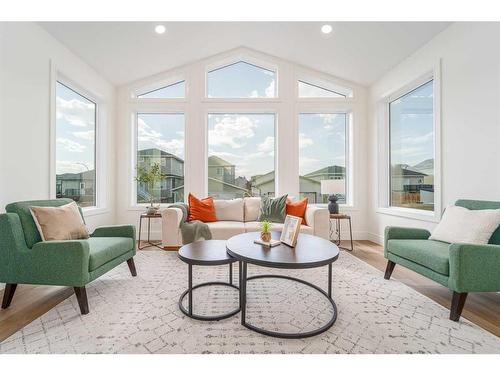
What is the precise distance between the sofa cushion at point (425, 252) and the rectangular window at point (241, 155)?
2.48 meters

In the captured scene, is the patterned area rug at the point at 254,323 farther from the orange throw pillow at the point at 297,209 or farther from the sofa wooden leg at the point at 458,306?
the orange throw pillow at the point at 297,209

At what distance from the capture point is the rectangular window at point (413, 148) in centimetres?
345

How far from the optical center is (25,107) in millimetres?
2719

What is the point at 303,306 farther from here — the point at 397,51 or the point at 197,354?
the point at 397,51

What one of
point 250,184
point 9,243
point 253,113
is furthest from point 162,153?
point 9,243

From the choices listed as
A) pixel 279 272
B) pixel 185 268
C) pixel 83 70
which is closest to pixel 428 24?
pixel 279 272

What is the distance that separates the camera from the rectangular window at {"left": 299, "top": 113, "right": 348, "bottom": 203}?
4.71 m

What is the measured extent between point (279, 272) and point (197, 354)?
157 cm

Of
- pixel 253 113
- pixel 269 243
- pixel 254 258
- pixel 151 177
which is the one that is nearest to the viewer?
pixel 254 258

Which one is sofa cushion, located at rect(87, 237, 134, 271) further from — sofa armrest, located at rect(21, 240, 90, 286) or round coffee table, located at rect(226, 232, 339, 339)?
round coffee table, located at rect(226, 232, 339, 339)

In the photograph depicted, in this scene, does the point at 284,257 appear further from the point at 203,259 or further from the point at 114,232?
the point at 114,232

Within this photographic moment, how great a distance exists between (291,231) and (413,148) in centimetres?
277

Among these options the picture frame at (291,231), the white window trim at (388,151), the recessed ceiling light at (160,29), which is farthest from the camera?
the recessed ceiling light at (160,29)

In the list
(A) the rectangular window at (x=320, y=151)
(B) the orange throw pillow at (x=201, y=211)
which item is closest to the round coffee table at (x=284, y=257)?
(B) the orange throw pillow at (x=201, y=211)
